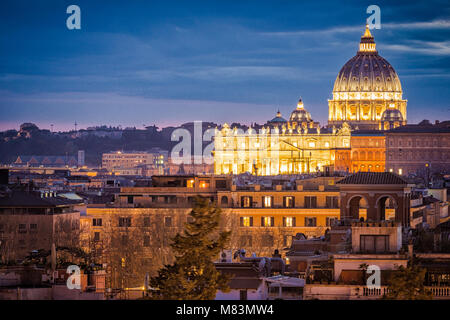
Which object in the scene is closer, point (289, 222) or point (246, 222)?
point (246, 222)

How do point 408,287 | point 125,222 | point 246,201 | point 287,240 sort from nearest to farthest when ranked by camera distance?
point 408,287 < point 125,222 < point 287,240 < point 246,201

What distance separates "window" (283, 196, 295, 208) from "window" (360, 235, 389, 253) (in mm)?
34706

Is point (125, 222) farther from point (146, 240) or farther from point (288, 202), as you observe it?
point (288, 202)

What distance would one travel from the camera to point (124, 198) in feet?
211

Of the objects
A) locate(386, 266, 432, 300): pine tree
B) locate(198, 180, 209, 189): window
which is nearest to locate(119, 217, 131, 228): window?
locate(198, 180, 209, 189): window

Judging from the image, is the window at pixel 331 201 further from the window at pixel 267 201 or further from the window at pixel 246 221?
the window at pixel 246 221

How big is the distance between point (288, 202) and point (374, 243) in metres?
35.2

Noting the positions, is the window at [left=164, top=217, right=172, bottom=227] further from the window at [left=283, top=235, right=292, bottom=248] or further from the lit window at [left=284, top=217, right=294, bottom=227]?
the lit window at [left=284, top=217, right=294, bottom=227]

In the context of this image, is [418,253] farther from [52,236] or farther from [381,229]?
[52,236]

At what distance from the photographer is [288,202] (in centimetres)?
6650

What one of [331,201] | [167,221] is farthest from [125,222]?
[331,201]

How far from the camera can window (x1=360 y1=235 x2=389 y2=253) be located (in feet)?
102
